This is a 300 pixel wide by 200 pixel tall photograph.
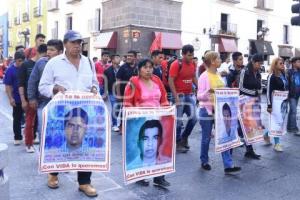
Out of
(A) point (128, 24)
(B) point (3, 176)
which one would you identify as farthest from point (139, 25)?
(B) point (3, 176)

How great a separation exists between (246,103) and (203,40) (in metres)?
22.0

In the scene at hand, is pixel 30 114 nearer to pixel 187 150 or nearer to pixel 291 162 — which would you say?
pixel 187 150

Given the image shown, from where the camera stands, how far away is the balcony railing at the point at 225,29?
94.3 ft

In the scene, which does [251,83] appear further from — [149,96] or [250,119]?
[149,96]

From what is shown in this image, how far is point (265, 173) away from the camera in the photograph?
5941mm

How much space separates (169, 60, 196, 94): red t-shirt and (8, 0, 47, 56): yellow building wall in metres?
31.2

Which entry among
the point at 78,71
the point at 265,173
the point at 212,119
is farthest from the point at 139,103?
the point at 265,173

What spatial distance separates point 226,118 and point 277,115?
6.02 feet

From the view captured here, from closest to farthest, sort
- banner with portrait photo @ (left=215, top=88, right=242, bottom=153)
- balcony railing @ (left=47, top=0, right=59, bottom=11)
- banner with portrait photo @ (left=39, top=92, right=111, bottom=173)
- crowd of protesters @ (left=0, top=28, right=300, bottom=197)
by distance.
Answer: banner with portrait photo @ (left=39, top=92, right=111, bottom=173) < crowd of protesters @ (left=0, top=28, right=300, bottom=197) < banner with portrait photo @ (left=215, top=88, right=242, bottom=153) < balcony railing @ (left=47, top=0, right=59, bottom=11)

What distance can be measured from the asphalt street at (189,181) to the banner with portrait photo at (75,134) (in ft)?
1.28

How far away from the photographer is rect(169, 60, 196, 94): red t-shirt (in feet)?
23.4

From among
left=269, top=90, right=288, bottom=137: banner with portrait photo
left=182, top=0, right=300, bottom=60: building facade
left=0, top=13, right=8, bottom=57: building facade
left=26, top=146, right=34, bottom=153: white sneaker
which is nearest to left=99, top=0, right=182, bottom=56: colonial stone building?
left=182, top=0, right=300, bottom=60: building facade

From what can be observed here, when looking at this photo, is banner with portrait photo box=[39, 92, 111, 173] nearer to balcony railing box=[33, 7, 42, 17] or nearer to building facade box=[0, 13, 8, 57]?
balcony railing box=[33, 7, 42, 17]

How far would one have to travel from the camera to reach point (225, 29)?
29906mm
